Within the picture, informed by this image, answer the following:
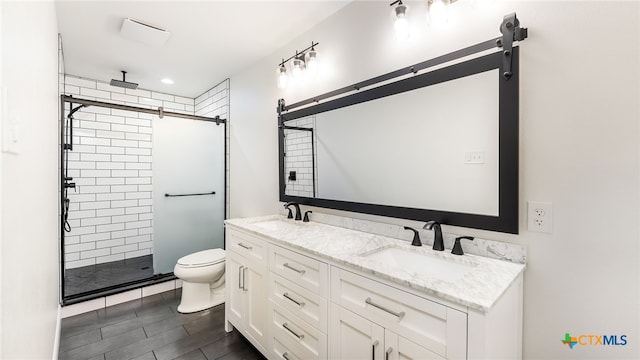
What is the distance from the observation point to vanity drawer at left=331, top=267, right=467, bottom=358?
0.93 m

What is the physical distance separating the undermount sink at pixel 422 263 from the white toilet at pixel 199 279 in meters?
1.75

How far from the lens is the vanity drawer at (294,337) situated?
1.42 metres

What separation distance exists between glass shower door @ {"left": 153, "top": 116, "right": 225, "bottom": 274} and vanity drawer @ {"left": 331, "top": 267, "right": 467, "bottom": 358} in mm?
2396

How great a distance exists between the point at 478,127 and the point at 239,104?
8.40 ft

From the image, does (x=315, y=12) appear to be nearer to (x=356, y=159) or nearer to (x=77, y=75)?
(x=356, y=159)

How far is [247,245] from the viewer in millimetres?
2004

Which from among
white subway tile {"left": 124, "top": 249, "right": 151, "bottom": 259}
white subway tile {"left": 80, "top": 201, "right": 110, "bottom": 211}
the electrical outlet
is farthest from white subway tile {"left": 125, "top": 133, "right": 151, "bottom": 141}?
the electrical outlet

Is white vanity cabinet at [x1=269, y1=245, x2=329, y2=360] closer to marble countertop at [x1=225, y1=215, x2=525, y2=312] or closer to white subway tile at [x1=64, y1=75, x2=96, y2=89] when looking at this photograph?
marble countertop at [x1=225, y1=215, x2=525, y2=312]

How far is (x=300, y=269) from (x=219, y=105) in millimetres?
2843

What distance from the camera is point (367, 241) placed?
163cm

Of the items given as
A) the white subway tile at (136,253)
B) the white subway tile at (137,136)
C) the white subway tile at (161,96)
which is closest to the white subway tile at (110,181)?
the white subway tile at (137,136)

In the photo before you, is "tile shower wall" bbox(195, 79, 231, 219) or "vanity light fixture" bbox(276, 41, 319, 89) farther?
"tile shower wall" bbox(195, 79, 231, 219)

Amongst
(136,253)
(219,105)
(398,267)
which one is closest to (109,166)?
(136,253)

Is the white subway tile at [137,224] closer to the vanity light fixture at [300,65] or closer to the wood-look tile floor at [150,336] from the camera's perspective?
the wood-look tile floor at [150,336]
